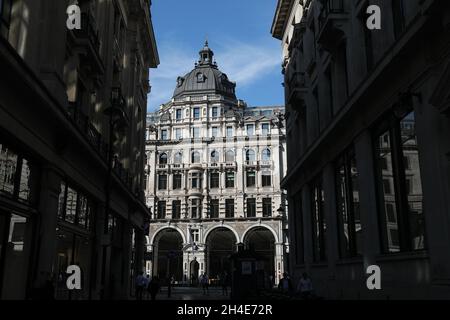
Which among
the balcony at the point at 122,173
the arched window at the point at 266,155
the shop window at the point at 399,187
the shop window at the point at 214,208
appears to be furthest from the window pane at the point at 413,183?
the shop window at the point at 214,208

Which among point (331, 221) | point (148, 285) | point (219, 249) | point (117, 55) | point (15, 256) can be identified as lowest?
point (148, 285)

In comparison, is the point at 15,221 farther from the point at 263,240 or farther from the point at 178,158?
the point at 178,158

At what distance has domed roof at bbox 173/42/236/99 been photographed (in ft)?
248

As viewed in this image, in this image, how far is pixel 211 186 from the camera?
71.1 m

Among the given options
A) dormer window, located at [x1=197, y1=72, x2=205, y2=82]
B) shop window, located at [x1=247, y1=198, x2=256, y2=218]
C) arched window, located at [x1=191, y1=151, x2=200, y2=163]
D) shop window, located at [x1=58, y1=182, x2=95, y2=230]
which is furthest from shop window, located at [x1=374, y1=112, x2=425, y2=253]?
dormer window, located at [x1=197, y1=72, x2=205, y2=82]

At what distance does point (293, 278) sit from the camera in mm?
33094

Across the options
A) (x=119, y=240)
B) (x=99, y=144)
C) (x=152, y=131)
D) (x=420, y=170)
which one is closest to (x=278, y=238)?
(x=152, y=131)

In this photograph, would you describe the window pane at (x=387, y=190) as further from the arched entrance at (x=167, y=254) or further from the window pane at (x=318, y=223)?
the arched entrance at (x=167, y=254)

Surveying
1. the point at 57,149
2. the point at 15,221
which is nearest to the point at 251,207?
the point at 57,149

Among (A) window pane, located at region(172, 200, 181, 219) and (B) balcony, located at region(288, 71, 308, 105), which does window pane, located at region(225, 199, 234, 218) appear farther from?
(B) balcony, located at region(288, 71, 308, 105)

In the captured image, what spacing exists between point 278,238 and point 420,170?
2135 inches

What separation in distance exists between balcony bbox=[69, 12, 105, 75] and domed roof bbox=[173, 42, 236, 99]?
176 feet

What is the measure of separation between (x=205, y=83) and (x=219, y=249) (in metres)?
25.3

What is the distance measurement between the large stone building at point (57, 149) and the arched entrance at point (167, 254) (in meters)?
39.4
